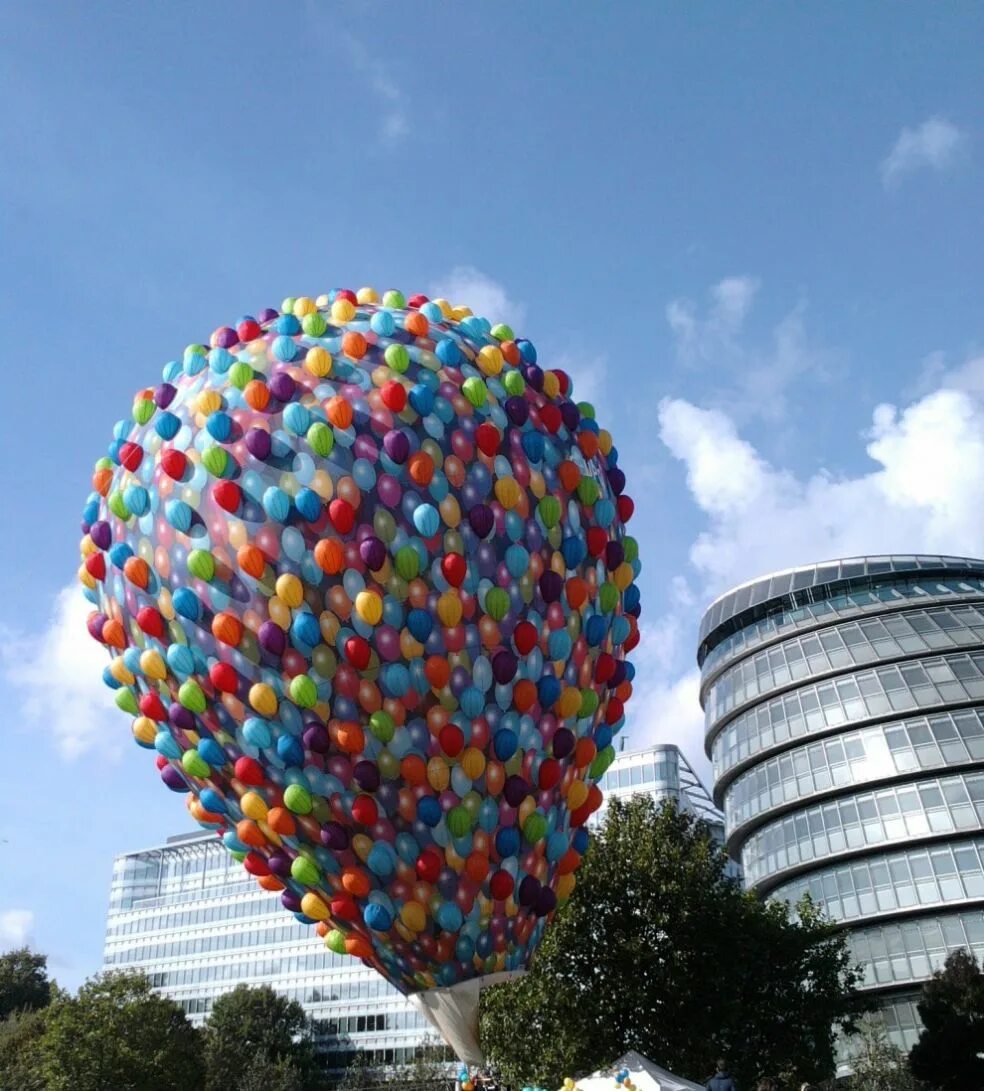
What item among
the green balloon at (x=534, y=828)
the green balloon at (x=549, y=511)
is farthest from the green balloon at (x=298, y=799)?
the green balloon at (x=549, y=511)

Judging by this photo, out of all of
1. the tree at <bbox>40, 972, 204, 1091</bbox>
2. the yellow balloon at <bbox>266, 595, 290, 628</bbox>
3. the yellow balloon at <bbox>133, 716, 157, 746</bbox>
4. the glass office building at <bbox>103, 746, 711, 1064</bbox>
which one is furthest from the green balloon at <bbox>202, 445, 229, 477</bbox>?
the glass office building at <bbox>103, 746, 711, 1064</bbox>

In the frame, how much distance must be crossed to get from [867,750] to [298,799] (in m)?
46.5

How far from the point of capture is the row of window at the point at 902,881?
48969 mm

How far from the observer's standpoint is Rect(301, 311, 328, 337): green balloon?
50.8 feet

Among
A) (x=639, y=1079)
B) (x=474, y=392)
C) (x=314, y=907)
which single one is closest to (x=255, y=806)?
(x=314, y=907)

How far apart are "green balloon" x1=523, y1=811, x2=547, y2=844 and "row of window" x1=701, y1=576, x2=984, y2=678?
4856 cm

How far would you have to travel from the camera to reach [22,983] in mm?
88188

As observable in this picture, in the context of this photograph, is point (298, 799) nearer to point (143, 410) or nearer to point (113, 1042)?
point (143, 410)

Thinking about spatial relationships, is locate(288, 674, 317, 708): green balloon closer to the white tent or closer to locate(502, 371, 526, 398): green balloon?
locate(502, 371, 526, 398): green balloon

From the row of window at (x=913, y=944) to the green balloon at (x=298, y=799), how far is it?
1649 inches

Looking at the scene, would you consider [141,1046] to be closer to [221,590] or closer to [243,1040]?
[243,1040]

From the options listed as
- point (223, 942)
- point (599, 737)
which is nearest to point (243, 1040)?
point (223, 942)

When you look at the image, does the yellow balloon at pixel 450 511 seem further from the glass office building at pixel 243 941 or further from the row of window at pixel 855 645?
the glass office building at pixel 243 941

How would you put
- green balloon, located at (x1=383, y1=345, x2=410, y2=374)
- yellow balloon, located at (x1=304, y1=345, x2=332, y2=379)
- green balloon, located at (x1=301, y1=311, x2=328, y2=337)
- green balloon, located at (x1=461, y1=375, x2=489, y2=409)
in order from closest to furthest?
yellow balloon, located at (x1=304, y1=345, x2=332, y2=379) < green balloon, located at (x1=383, y1=345, x2=410, y2=374) < green balloon, located at (x1=461, y1=375, x2=489, y2=409) < green balloon, located at (x1=301, y1=311, x2=328, y2=337)
